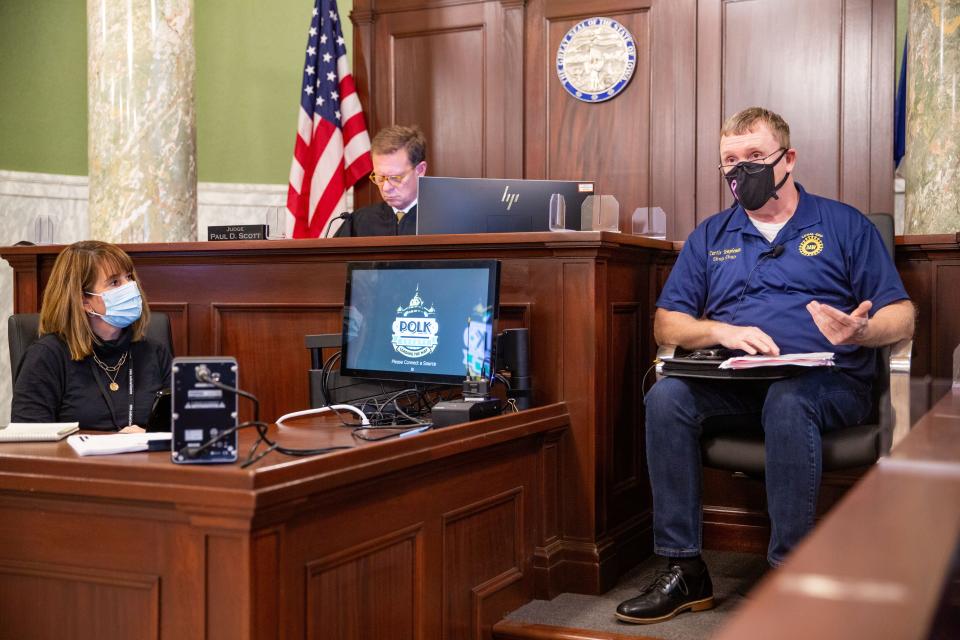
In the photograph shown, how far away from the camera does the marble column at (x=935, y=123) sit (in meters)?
3.81

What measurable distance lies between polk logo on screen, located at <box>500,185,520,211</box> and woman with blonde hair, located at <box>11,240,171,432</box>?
1.12 metres

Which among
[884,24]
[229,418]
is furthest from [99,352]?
[884,24]

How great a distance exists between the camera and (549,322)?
2.90 meters

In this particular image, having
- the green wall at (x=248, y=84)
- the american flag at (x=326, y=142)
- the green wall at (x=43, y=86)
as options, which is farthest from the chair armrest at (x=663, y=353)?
the green wall at (x=43, y=86)

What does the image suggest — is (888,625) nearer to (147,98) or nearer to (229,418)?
(229,418)

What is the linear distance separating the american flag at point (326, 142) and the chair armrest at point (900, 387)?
322 cm

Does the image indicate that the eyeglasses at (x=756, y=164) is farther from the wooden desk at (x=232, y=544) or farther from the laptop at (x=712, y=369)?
the wooden desk at (x=232, y=544)

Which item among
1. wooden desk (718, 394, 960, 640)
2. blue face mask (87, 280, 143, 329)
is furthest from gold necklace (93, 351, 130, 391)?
wooden desk (718, 394, 960, 640)

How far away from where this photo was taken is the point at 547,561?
9.08 feet

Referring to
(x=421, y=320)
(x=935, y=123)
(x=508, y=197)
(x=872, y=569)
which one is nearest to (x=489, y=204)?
(x=508, y=197)

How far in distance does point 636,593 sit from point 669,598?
0.27 meters

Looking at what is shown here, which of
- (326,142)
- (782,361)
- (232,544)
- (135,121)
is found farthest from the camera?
(326,142)

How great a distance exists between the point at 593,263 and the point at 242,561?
1425 mm

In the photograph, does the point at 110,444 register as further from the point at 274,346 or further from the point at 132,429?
the point at 274,346
